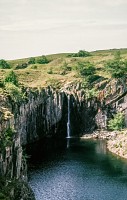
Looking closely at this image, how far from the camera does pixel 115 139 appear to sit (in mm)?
137250

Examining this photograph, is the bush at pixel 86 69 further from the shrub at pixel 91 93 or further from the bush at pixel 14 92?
the bush at pixel 14 92

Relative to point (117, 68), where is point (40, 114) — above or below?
below

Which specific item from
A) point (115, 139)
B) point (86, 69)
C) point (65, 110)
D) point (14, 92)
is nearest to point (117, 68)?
point (86, 69)

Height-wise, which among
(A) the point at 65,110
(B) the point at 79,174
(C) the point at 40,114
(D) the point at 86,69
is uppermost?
(D) the point at 86,69

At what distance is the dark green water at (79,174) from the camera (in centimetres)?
9075

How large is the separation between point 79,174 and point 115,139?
35.2 metres

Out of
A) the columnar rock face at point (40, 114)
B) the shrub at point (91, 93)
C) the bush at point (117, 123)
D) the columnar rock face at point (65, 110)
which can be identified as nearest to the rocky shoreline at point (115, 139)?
the bush at point (117, 123)

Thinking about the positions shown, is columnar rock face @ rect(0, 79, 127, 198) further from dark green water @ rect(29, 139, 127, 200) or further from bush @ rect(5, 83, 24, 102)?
dark green water @ rect(29, 139, 127, 200)

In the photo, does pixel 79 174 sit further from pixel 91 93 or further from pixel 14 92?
pixel 91 93

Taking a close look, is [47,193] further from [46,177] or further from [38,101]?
A: [38,101]

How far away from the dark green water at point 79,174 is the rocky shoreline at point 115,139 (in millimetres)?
2761

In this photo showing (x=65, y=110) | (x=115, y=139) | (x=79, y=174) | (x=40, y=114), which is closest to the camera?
(x=79, y=174)

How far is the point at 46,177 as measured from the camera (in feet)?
334

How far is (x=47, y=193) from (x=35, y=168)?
19528 mm
